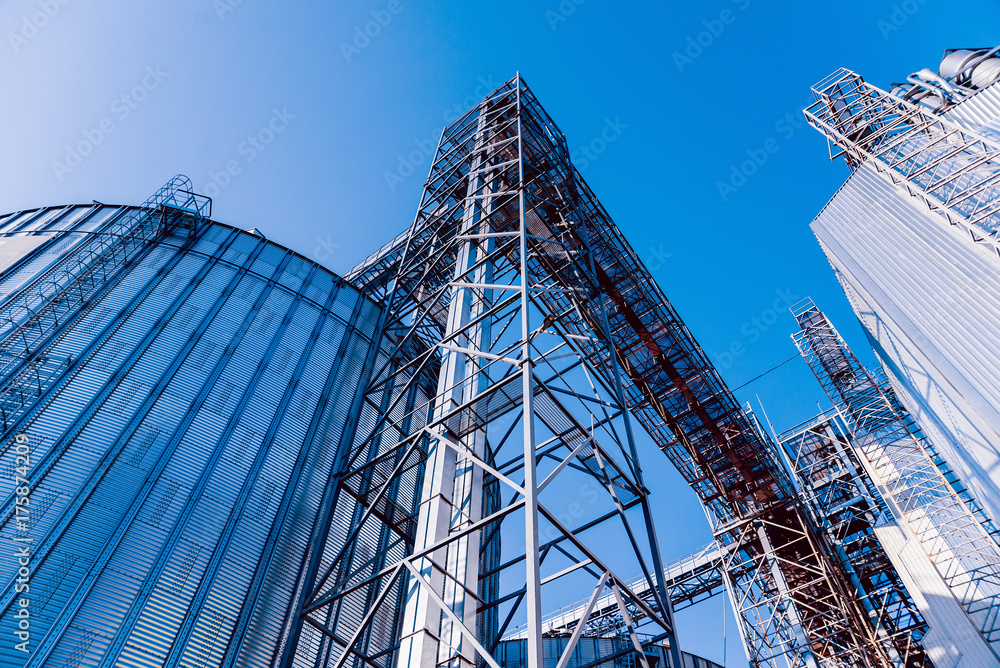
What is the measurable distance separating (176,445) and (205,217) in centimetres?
792

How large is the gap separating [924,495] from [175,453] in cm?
2632

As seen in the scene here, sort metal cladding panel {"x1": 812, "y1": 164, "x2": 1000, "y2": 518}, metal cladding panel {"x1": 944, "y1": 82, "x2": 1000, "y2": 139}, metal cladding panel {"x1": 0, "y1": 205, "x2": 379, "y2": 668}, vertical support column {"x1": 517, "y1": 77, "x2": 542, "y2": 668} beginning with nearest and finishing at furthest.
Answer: vertical support column {"x1": 517, "y1": 77, "x2": 542, "y2": 668} < metal cladding panel {"x1": 0, "y1": 205, "x2": 379, "y2": 668} < metal cladding panel {"x1": 812, "y1": 164, "x2": 1000, "y2": 518} < metal cladding panel {"x1": 944, "y1": 82, "x2": 1000, "y2": 139}

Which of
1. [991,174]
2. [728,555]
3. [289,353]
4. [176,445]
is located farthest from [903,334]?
[176,445]

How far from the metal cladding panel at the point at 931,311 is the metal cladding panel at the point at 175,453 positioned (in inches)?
648

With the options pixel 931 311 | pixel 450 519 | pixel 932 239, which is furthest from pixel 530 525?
pixel 932 239

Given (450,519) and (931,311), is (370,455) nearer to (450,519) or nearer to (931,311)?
(450,519)

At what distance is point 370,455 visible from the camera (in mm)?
13641

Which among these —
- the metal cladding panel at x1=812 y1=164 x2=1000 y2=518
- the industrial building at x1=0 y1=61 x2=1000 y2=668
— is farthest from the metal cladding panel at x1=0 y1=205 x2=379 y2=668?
the metal cladding panel at x1=812 y1=164 x2=1000 y2=518

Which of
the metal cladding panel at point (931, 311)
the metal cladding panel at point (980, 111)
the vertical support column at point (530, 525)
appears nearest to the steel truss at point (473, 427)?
the vertical support column at point (530, 525)

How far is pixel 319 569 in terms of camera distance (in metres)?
11.7

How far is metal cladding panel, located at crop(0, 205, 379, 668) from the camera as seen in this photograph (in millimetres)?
8977

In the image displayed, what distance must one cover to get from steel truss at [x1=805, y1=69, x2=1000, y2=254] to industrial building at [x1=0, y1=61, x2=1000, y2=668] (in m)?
0.64

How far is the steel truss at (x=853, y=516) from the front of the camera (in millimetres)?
24344

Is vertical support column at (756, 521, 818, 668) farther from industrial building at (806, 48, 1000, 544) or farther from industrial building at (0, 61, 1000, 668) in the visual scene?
industrial building at (806, 48, 1000, 544)
